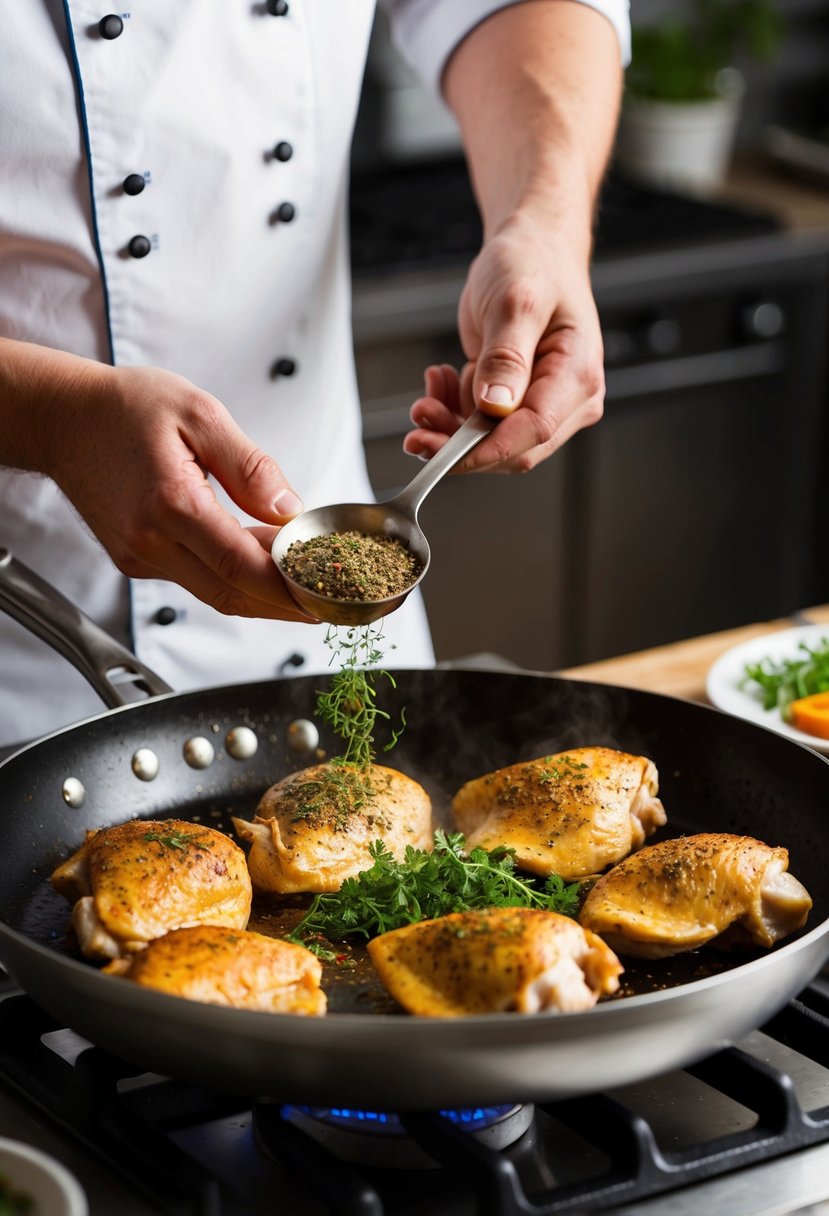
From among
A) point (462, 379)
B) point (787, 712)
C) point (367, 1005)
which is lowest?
point (787, 712)

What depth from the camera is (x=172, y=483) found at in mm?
1131

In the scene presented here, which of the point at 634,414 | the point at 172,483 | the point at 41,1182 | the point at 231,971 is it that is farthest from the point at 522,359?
the point at 634,414

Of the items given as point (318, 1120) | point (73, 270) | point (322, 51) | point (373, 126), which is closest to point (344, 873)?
point (318, 1120)

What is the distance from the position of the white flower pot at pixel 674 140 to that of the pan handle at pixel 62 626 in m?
2.60

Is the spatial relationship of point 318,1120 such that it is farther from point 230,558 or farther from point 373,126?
point 373,126

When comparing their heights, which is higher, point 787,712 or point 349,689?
point 349,689

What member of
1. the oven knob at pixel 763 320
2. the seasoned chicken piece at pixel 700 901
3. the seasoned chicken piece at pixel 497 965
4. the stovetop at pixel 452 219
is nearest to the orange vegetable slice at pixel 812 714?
the seasoned chicken piece at pixel 700 901

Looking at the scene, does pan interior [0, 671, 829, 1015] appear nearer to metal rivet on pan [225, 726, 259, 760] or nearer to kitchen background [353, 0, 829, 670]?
metal rivet on pan [225, 726, 259, 760]

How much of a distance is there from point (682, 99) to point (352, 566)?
2.83 m

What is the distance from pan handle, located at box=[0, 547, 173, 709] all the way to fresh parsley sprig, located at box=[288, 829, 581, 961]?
306 millimetres

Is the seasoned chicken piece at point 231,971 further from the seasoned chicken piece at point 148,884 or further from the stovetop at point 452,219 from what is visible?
the stovetop at point 452,219

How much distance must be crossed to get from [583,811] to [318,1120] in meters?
0.40

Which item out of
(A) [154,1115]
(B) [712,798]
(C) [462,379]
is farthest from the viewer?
(C) [462,379]

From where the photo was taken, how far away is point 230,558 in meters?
1.14
